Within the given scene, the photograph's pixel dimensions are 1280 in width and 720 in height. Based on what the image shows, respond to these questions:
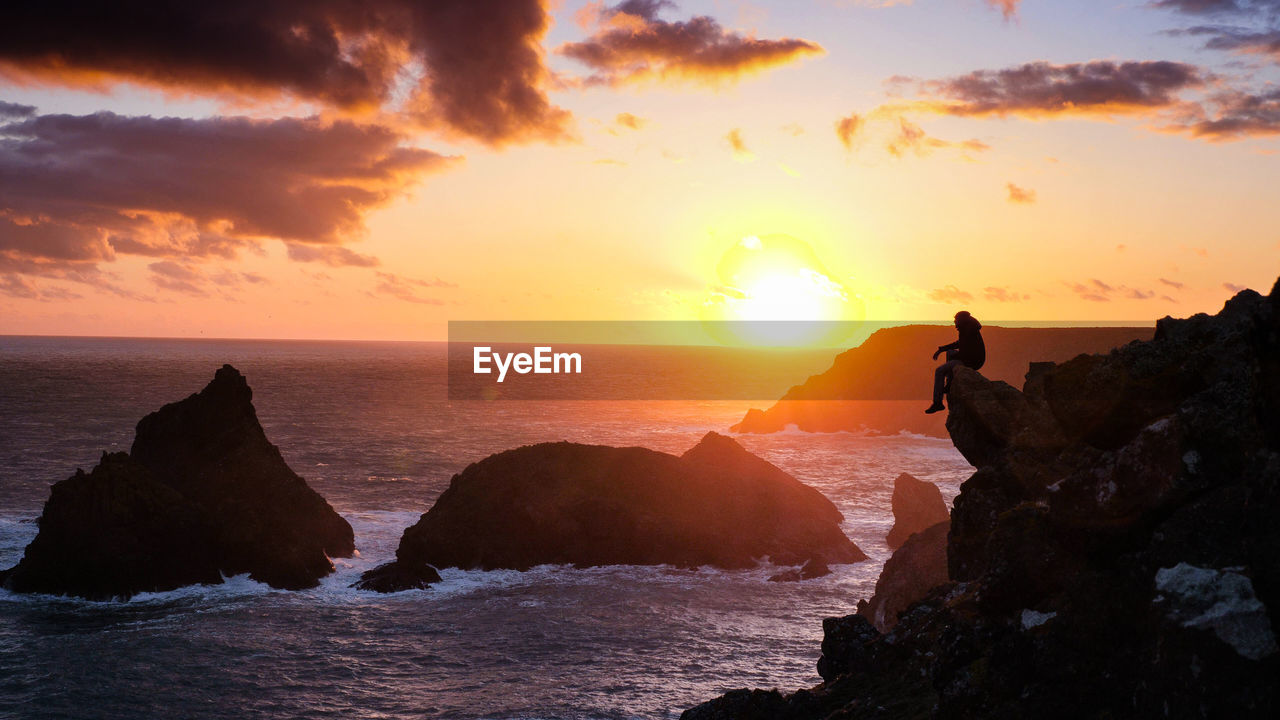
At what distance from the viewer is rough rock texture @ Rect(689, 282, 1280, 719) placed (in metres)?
8.57

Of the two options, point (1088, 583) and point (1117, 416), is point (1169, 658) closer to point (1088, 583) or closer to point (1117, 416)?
point (1088, 583)

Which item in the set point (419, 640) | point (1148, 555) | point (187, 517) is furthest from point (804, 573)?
point (1148, 555)

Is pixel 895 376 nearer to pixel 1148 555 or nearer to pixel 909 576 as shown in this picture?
pixel 909 576

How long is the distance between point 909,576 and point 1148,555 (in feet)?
84.0

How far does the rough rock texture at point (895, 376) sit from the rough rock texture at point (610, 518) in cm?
7348

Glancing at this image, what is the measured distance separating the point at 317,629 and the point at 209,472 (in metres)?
16.2

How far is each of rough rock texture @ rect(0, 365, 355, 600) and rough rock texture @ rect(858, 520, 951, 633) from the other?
31823mm

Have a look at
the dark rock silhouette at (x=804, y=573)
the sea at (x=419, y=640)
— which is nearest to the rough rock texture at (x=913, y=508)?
the sea at (x=419, y=640)

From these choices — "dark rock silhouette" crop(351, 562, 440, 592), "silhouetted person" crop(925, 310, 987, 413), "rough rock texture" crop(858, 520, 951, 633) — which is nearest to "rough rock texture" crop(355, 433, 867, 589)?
"dark rock silhouette" crop(351, 562, 440, 592)

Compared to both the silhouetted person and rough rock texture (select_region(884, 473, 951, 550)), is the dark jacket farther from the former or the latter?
rough rock texture (select_region(884, 473, 951, 550))

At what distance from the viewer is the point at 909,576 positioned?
3444cm

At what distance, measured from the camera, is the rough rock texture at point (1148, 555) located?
337 inches

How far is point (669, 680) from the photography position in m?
36.2

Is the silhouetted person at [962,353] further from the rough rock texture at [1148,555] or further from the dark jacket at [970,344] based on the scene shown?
the rough rock texture at [1148,555]
